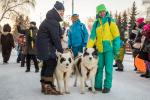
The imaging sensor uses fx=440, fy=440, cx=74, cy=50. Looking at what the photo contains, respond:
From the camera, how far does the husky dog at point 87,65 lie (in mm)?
10414

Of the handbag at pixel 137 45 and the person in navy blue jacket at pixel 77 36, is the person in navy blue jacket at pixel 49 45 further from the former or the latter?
the handbag at pixel 137 45

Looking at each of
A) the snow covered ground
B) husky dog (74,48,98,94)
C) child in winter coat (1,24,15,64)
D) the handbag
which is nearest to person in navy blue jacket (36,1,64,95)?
the snow covered ground

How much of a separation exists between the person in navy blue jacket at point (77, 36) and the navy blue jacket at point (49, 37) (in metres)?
2.59

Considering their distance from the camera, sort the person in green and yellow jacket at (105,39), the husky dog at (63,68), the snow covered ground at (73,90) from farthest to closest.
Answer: the person in green and yellow jacket at (105,39) → the husky dog at (63,68) → the snow covered ground at (73,90)

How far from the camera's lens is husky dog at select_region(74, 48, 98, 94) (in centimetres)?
1041

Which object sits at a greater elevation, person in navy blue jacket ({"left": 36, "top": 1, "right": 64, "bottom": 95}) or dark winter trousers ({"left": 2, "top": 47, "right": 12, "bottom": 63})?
person in navy blue jacket ({"left": 36, "top": 1, "right": 64, "bottom": 95})

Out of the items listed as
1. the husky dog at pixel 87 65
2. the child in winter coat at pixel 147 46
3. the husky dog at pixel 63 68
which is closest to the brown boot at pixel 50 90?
the husky dog at pixel 63 68

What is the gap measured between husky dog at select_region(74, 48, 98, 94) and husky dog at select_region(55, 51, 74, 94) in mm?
316

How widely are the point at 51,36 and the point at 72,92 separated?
4.87 feet

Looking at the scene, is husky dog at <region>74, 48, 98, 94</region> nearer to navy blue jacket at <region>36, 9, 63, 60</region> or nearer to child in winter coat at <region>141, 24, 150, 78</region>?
navy blue jacket at <region>36, 9, 63, 60</region>

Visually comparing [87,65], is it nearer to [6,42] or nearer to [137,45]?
[137,45]

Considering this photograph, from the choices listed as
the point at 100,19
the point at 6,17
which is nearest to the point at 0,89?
the point at 100,19

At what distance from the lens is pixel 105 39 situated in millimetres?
10719

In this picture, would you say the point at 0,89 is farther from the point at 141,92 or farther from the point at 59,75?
the point at 141,92
